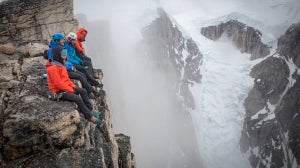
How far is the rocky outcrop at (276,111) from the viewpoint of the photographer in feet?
167

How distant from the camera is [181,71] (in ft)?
255

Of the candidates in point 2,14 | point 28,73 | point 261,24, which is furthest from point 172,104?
point 28,73

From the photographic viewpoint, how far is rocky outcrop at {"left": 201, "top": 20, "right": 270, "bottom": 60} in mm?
66500

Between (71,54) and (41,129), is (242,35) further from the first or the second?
(41,129)

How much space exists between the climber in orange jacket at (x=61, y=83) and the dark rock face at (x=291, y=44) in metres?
58.0

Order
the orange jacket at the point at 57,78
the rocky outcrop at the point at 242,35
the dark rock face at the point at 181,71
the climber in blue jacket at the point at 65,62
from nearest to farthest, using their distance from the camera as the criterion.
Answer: the orange jacket at the point at 57,78
the climber in blue jacket at the point at 65,62
the rocky outcrop at the point at 242,35
the dark rock face at the point at 181,71

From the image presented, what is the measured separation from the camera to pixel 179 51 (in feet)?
260

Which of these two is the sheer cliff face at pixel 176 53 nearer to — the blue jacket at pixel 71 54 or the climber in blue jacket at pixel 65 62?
the blue jacket at pixel 71 54

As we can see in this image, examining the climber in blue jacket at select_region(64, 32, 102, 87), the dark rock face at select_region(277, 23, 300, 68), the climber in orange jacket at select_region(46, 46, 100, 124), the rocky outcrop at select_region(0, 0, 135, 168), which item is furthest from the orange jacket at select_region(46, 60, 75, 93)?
the dark rock face at select_region(277, 23, 300, 68)

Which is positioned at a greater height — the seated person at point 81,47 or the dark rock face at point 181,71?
the seated person at point 81,47

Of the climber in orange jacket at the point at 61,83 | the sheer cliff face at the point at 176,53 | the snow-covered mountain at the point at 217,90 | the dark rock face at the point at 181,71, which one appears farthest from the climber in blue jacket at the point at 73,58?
the sheer cliff face at the point at 176,53

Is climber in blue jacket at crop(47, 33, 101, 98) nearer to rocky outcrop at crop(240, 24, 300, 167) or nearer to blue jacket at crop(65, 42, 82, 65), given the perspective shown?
blue jacket at crop(65, 42, 82, 65)

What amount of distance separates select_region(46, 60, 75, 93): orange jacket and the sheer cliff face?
6235 cm

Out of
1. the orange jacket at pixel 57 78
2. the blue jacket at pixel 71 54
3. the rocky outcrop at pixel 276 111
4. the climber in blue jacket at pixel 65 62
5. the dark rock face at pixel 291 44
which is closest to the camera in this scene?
the orange jacket at pixel 57 78
